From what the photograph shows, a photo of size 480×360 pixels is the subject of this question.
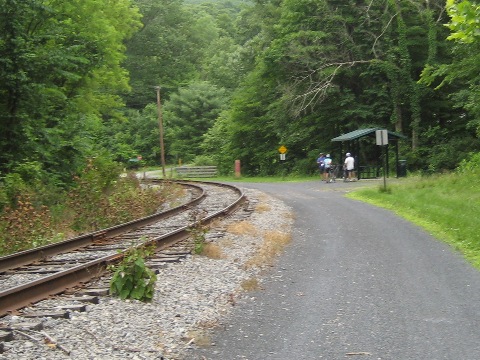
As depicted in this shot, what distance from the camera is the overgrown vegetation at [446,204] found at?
14.0 metres

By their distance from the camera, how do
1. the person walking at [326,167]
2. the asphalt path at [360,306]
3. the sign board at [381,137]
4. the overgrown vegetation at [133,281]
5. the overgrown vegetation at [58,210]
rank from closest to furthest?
the asphalt path at [360,306] → the overgrown vegetation at [133,281] → the overgrown vegetation at [58,210] → the sign board at [381,137] → the person walking at [326,167]

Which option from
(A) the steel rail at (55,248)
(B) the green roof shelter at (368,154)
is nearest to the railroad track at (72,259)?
(A) the steel rail at (55,248)

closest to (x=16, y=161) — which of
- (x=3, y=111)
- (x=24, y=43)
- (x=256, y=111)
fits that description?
(x=3, y=111)

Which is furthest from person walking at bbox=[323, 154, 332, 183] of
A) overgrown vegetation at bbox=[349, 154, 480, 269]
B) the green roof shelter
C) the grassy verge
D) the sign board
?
the sign board

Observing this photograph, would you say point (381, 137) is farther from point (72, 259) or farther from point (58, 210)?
point (72, 259)

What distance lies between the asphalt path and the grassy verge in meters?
0.56

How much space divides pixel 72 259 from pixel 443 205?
12419 mm

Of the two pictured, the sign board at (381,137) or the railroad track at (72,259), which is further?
the sign board at (381,137)

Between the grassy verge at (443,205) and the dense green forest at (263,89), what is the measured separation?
14.3 ft

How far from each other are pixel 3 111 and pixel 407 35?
3361cm

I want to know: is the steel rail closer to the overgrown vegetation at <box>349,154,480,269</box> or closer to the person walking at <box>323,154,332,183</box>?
the overgrown vegetation at <box>349,154,480,269</box>

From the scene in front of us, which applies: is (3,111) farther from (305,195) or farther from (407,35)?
(407,35)

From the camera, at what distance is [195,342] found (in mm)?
6832

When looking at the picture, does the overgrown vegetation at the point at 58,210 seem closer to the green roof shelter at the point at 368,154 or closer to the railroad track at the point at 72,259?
the railroad track at the point at 72,259
